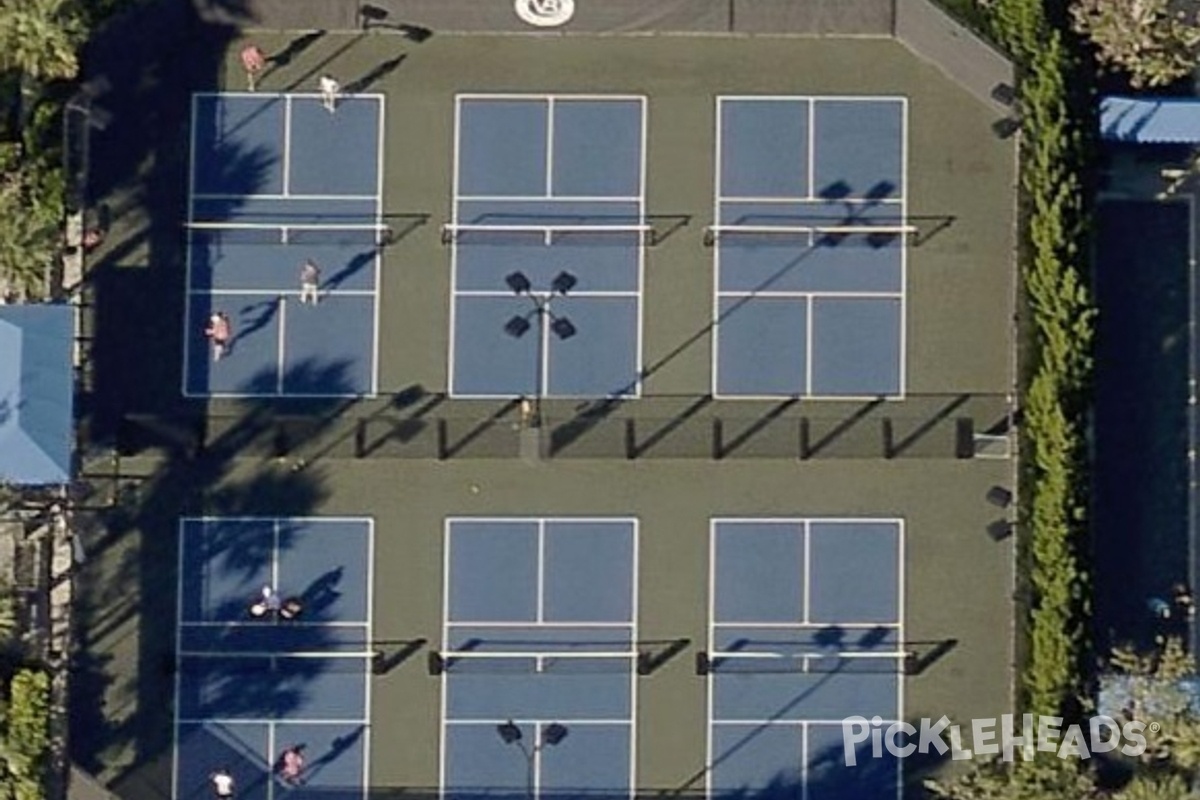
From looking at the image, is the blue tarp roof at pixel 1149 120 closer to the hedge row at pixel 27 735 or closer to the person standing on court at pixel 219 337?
the person standing on court at pixel 219 337

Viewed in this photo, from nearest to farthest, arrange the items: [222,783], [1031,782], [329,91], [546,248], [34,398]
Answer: [1031,782] < [34,398] < [222,783] < [329,91] < [546,248]

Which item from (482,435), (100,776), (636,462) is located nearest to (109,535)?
(100,776)

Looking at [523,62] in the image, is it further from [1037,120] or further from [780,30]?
[1037,120]

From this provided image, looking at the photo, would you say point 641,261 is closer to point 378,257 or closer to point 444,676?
point 378,257

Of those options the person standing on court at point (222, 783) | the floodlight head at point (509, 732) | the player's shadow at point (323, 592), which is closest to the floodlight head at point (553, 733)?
the floodlight head at point (509, 732)

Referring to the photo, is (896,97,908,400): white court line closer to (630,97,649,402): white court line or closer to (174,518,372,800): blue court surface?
(630,97,649,402): white court line

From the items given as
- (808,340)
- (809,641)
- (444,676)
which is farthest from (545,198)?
(809,641)
